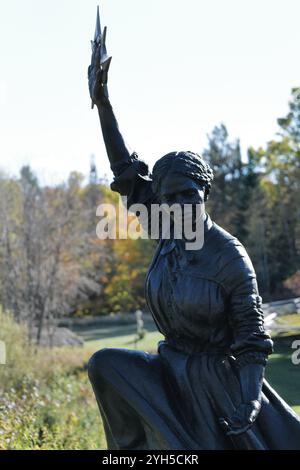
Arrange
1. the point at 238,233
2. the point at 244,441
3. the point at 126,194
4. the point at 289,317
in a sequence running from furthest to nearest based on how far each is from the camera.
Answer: the point at 238,233, the point at 289,317, the point at 126,194, the point at 244,441

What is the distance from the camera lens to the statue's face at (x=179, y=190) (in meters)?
3.88

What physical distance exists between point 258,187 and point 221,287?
37252mm

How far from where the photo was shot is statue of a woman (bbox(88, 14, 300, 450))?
144 inches

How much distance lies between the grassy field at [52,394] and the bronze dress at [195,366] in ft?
9.53

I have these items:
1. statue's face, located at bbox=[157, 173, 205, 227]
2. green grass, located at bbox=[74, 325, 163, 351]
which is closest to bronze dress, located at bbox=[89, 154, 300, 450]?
statue's face, located at bbox=[157, 173, 205, 227]

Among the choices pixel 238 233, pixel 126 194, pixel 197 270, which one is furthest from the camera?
pixel 238 233

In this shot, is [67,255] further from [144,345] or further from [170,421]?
[170,421]

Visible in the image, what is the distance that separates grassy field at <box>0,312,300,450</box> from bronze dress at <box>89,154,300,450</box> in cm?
290

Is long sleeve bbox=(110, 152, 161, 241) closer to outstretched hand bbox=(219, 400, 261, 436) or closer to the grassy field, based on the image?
outstretched hand bbox=(219, 400, 261, 436)

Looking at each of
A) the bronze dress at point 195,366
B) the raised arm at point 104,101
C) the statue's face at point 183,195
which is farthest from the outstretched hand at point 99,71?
the bronze dress at point 195,366

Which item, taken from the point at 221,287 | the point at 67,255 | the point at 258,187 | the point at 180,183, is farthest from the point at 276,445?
the point at 258,187

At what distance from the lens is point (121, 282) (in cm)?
4053

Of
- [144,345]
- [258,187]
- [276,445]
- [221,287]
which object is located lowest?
[144,345]

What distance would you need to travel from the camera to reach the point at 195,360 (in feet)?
12.6
